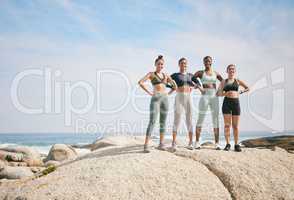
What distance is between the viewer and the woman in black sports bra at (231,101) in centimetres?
973

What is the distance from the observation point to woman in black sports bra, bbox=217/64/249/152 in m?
9.73

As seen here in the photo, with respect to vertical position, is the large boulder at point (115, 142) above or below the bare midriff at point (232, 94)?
below

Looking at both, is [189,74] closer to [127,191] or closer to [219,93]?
[219,93]

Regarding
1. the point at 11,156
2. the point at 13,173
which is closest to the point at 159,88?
the point at 13,173

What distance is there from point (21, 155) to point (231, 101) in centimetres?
1801

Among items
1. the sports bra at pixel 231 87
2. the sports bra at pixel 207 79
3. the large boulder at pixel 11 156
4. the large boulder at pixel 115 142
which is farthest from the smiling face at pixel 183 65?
the large boulder at pixel 11 156

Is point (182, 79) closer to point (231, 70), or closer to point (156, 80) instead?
point (156, 80)

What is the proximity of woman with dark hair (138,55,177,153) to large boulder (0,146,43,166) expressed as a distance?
1561 cm

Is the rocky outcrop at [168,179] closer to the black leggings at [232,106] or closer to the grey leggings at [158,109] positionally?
the grey leggings at [158,109]

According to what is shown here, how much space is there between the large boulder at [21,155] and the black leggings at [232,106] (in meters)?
16.2

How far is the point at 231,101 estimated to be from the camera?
9.73m

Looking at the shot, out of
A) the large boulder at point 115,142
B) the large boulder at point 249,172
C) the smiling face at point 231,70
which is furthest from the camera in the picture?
the large boulder at point 115,142

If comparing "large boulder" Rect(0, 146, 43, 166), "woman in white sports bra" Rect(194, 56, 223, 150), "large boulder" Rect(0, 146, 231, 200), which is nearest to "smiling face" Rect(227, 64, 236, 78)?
"woman in white sports bra" Rect(194, 56, 223, 150)

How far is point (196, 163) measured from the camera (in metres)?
8.16
